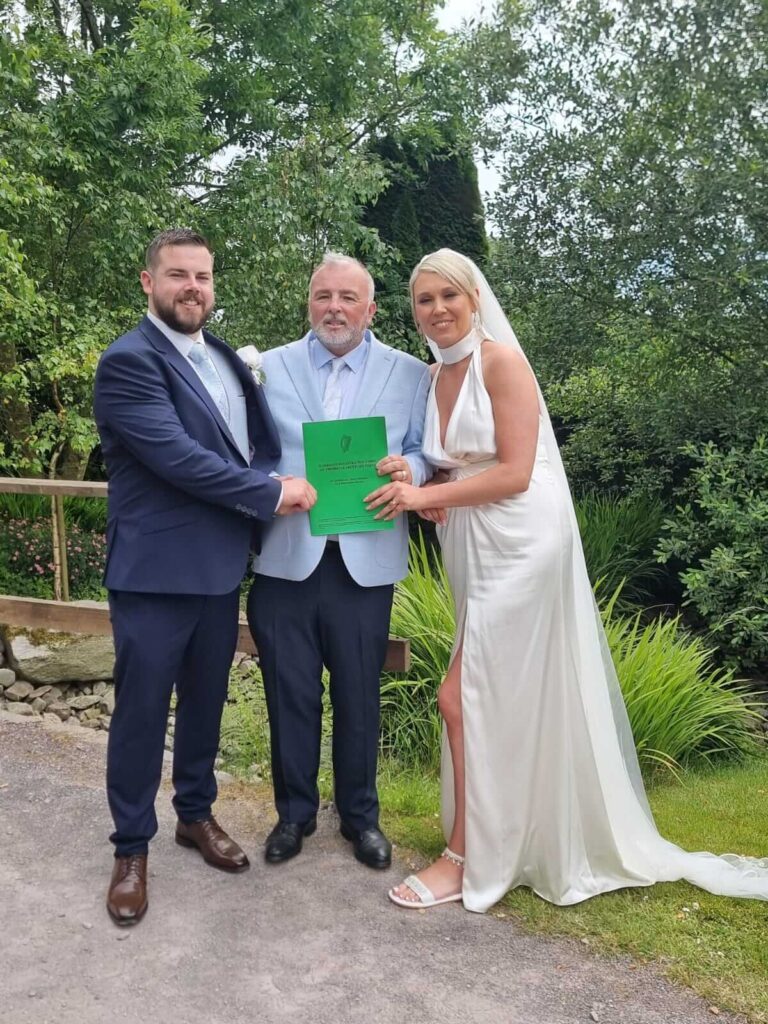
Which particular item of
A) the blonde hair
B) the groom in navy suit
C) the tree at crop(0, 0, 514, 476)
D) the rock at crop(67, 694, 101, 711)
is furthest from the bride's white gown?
the tree at crop(0, 0, 514, 476)

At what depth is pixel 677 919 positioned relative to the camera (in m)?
3.07

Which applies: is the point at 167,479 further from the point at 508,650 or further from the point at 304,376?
the point at 508,650

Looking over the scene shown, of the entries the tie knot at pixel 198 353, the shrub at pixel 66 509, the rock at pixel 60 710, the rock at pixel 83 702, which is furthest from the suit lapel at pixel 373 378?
the shrub at pixel 66 509

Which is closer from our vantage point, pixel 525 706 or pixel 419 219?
pixel 525 706

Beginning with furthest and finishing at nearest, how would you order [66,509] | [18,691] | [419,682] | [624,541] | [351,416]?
[66,509] < [624,541] < [18,691] < [419,682] < [351,416]

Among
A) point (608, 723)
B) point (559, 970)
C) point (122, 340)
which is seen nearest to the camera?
point (559, 970)

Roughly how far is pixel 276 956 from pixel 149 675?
3.24 ft

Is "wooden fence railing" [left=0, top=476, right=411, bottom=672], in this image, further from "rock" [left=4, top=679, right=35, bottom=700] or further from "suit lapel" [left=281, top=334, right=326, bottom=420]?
"suit lapel" [left=281, top=334, right=326, bottom=420]

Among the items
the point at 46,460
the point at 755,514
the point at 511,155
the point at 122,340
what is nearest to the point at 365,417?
the point at 122,340

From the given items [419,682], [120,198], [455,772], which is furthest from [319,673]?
[120,198]

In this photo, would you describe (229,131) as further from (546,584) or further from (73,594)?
(546,584)

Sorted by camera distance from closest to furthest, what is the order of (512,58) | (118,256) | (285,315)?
(512,58) → (118,256) → (285,315)

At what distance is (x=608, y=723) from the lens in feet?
11.0

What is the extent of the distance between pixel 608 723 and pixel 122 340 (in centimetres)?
221
